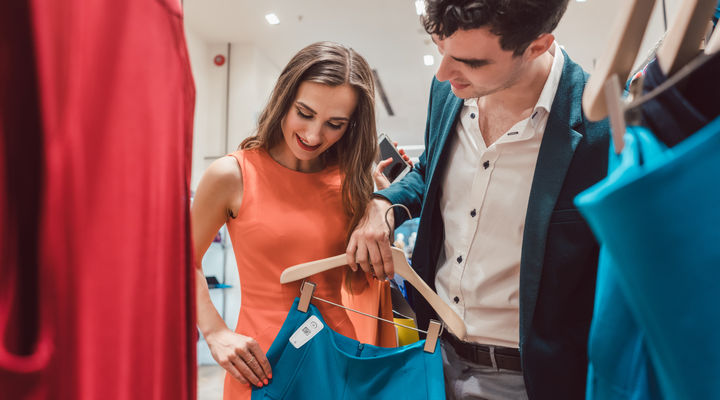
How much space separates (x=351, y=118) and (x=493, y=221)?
0.52 metres

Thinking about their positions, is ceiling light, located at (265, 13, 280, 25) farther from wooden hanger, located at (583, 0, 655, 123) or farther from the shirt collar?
wooden hanger, located at (583, 0, 655, 123)

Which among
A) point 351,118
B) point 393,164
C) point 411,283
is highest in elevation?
point 351,118

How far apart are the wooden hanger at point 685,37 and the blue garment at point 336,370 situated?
720 mm

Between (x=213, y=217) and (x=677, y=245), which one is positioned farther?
(x=213, y=217)

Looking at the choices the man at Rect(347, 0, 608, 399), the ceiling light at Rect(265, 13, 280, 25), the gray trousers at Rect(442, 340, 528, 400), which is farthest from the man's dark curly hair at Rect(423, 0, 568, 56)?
the ceiling light at Rect(265, 13, 280, 25)

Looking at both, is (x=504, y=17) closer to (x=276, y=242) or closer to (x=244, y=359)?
(x=276, y=242)

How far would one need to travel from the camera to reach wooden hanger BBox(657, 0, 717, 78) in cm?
51

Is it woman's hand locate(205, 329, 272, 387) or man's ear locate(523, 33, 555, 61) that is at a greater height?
man's ear locate(523, 33, 555, 61)

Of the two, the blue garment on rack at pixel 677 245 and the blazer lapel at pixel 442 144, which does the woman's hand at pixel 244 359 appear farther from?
the blue garment on rack at pixel 677 245

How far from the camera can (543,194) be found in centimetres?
95

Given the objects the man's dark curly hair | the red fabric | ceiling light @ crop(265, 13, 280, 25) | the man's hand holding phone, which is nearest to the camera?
the red fabric

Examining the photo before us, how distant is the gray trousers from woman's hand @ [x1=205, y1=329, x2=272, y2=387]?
435mm

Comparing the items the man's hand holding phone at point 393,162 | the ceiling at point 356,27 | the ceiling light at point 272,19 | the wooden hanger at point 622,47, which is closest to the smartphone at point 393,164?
the man's hand holding phone at point 393,162

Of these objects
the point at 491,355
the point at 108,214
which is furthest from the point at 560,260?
the point at 108,214
